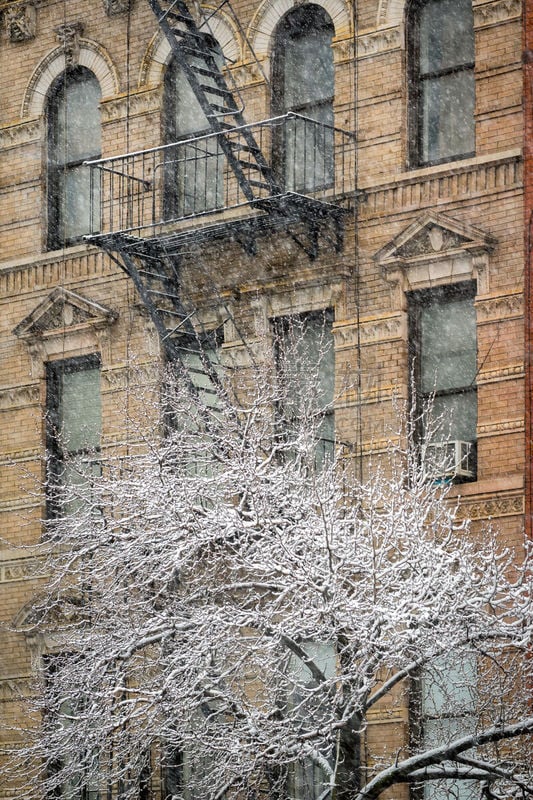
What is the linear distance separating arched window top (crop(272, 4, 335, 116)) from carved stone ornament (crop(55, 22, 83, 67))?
3052 millimetres

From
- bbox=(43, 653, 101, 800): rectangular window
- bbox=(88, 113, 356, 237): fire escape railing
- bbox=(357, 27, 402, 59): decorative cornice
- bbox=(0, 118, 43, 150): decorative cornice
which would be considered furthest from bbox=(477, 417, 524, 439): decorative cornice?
bbox=(0, 118, 43, 150): decorative cornice

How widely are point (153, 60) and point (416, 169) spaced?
171 inches

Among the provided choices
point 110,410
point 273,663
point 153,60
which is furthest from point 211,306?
point 273,663

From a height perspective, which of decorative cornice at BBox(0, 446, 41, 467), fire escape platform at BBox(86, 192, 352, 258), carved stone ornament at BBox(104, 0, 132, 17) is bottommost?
decorative cornice at BBox(0, 446, 41, 467)

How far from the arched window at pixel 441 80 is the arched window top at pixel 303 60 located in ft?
4.13

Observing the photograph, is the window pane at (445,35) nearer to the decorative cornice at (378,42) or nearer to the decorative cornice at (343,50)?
the decorative cornice at (378,42)

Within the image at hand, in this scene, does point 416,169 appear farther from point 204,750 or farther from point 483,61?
point 204,750

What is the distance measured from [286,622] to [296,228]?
20.5 ft

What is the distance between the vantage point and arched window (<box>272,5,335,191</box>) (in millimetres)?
22906

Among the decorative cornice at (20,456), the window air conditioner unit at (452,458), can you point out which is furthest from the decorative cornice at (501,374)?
the decorative cornice at (20,456)

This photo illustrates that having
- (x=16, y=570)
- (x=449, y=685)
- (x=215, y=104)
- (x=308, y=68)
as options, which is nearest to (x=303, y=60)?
(x=308, y=68)

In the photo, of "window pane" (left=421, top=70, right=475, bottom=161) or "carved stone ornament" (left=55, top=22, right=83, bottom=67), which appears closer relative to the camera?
"window pane" (left=421, top=70, right=475, bottom=161)

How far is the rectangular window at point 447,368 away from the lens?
2078 cm

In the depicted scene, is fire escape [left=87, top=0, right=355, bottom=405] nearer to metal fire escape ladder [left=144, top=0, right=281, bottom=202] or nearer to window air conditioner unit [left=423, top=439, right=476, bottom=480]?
metal fire escape ladder [left=144, top=0, right=281, bottom=202]
